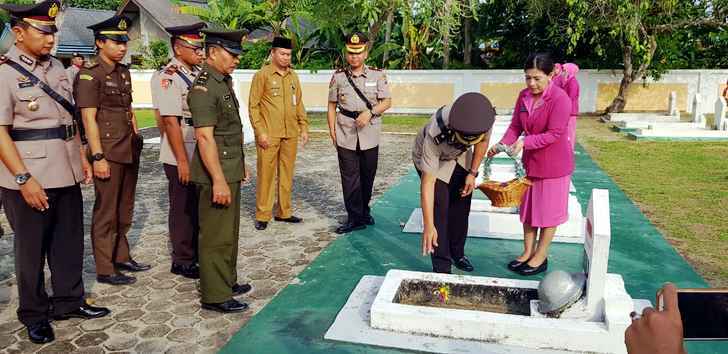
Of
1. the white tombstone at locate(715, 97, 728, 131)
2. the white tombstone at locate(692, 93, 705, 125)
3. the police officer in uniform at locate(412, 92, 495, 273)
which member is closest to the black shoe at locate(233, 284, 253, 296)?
the police officer in uniform at locate(412, 92, 495, 273)

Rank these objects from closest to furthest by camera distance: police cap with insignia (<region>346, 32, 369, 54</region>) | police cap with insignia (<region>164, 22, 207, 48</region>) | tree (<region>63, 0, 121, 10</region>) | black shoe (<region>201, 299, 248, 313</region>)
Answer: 1. black shoe (<region>201, 299, 248, 313</region>)
2. police cap with insignia (<region>164, 22, 207, 48</region>)
3. police cap with insignia (<region>346, 32, 369, 54</region>)
4. tree (<region>63, 0, 121, 10</region>)

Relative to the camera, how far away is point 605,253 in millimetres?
3291

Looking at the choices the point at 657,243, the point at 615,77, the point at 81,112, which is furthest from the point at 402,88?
the point at 81,112

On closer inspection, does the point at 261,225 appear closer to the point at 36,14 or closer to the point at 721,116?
the point at 36,14

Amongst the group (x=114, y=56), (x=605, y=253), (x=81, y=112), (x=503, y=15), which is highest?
(x=503, y=15)

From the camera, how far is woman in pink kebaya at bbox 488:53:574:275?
412 centimetres

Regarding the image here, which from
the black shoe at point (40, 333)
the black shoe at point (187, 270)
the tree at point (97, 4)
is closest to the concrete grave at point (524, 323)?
the black shoe at point (187, 270)

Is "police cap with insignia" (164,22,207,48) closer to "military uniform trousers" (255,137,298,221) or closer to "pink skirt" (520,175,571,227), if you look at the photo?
"military uniform trousers" (255,137,298,221)

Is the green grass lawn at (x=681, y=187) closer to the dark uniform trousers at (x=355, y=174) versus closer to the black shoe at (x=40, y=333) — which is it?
the dark uniform trousers at (x=355, y=174)

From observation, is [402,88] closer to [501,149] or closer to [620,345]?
[501,149]

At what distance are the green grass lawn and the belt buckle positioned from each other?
473 cm

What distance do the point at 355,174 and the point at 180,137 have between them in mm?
1999

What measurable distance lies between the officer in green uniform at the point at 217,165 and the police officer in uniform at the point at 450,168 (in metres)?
1.28

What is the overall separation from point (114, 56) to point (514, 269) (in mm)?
3529
